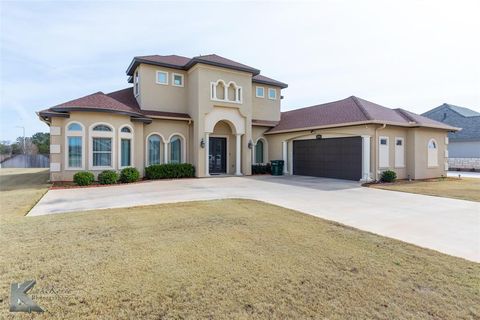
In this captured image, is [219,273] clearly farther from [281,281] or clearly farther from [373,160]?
[373,160]

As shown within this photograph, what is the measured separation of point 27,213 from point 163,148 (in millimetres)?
10340

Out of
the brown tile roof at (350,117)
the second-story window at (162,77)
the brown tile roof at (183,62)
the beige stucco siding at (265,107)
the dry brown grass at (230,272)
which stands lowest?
the dry brown grass at (230,272)

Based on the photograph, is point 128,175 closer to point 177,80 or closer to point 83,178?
point 83,178

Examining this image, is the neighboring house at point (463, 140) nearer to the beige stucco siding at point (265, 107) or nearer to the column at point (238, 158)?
the beige stucco siding at point (265, 107)

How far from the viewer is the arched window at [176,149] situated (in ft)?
58.3

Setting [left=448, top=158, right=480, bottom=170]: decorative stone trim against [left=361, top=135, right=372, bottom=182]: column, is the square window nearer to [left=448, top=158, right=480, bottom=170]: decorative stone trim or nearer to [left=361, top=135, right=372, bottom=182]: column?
[left=361, top=135, right=372, bottom=182]: column

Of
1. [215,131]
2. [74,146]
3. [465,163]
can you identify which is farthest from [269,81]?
[465,163]

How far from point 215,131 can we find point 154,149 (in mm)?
4492

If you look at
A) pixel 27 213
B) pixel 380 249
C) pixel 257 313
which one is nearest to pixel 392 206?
pixel 380 249

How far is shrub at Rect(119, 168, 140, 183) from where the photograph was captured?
14.2m

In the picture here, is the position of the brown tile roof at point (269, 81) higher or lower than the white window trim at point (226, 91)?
higher

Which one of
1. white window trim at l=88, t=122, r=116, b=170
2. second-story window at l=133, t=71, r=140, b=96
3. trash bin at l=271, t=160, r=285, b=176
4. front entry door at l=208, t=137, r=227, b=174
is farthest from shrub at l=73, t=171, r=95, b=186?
trash bin at l=271, t=160, r=285, b=176

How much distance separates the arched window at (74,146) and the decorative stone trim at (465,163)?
33011 mm

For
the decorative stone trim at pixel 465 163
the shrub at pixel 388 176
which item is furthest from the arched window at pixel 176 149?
the decorative stone trim at pixel 465 163
